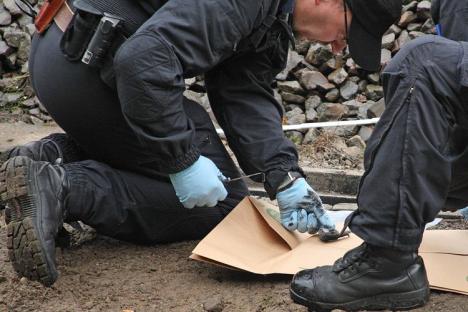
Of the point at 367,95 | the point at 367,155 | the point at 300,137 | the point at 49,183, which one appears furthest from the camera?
the point at 367,95

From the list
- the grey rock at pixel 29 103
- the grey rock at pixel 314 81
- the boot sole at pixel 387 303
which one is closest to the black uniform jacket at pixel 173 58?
the boot sole at pixel 387 303

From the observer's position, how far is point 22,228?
2006mm

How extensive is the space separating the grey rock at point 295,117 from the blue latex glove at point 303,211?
2118 millimetres

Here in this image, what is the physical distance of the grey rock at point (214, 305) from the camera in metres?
1.98

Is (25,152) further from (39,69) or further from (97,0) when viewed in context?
(97,0)

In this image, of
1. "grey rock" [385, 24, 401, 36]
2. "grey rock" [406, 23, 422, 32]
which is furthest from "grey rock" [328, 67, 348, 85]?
"grey rock" [406, 23, 422, 32]

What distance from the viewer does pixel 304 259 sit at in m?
2.21

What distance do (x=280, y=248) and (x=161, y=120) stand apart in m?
0.65

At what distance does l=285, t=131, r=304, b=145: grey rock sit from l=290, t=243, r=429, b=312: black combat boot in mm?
2395

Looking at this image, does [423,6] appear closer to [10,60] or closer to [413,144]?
[10,60]

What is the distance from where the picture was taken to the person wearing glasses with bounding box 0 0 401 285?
1991mm

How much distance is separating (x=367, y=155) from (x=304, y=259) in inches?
21.5

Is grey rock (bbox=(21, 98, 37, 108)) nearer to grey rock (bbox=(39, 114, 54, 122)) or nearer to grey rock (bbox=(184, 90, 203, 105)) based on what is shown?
grey rock (bbox=(39, 114, 54, 122))

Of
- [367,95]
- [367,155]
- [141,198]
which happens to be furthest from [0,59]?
[367,155]
